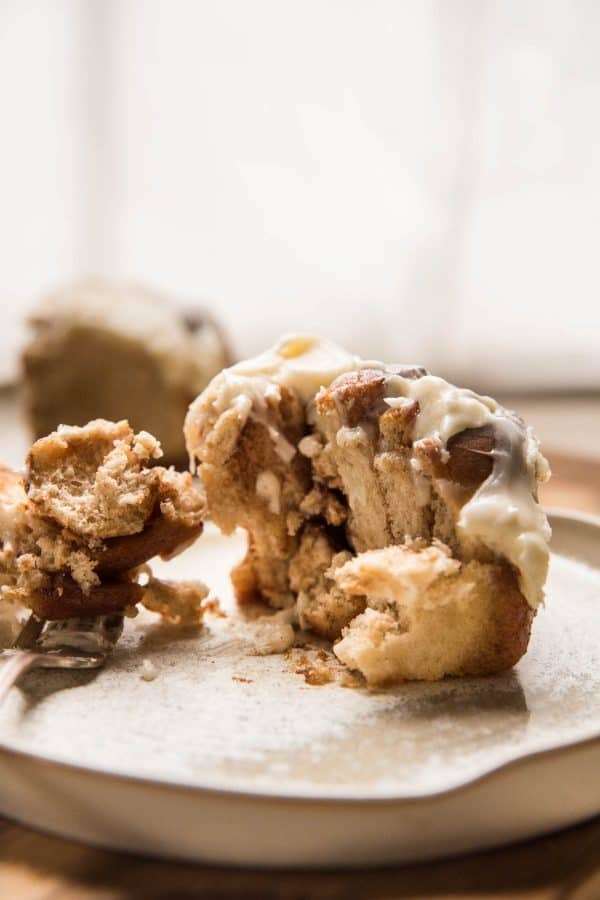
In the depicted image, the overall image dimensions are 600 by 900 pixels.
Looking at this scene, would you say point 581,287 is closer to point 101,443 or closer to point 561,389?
point 561,389

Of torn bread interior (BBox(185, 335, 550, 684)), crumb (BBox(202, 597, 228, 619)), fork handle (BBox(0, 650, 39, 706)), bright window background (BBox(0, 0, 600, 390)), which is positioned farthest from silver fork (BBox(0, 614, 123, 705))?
bright window background (BBox(0, 0, 600, 390))

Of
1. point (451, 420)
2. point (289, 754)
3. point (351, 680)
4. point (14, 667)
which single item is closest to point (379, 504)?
point (451, 420)

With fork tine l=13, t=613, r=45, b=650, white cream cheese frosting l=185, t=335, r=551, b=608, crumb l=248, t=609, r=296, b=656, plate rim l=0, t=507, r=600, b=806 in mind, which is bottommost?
crumb l=248, t=609, r=296, b=656

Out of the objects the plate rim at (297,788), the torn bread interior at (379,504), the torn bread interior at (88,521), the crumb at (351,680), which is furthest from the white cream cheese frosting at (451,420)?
the plate rim at (297,788)

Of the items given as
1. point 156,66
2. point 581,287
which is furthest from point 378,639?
point 156,66

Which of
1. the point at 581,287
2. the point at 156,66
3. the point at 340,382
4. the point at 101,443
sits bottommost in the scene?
the point at 581,287

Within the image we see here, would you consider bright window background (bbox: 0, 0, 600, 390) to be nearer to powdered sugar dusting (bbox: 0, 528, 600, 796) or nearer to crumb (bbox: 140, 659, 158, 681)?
powdered sugar dusting (bbox: 0, 528, 600, 796)

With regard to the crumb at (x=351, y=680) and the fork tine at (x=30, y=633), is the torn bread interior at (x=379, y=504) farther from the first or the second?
the fork tine at (x=30, y=633)
